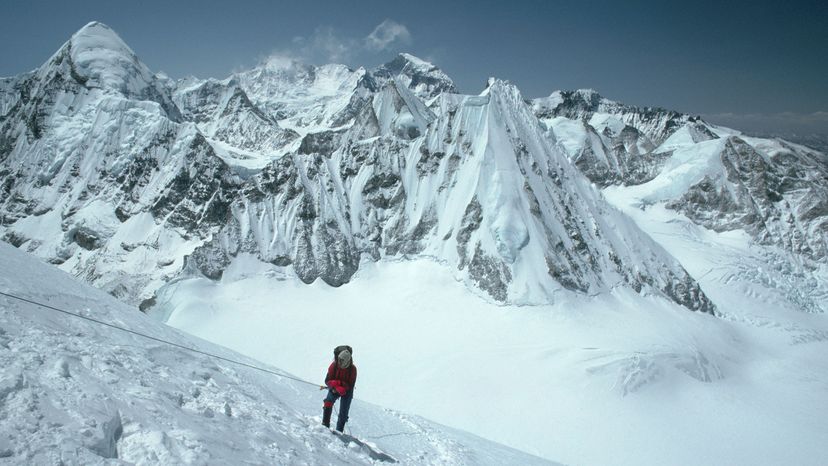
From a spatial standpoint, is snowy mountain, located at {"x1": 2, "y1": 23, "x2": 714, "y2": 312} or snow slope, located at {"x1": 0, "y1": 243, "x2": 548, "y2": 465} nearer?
snow slope, located at {"x1": 0, "y1": 243, "x2": 548, "y2": 465}

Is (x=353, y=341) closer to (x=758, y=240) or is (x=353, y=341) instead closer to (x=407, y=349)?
(x=407, y=349)

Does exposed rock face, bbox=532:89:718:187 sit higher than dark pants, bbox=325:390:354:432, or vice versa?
exposed rock face, bbox=532:89:718:187

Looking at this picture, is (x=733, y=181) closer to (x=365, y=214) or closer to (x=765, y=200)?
(x=765, y=200)

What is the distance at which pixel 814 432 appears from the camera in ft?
114

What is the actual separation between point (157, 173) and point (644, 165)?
120 metres

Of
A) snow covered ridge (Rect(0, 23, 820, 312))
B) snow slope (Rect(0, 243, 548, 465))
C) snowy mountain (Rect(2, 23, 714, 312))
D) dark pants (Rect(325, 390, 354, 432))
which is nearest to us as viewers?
snow slope (Rect(0, 243, 548, 465))

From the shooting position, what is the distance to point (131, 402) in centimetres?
625

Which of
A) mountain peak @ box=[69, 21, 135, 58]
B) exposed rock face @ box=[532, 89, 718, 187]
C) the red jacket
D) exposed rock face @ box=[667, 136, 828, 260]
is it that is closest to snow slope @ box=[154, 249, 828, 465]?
the red jacket

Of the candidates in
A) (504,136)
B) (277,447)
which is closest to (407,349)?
(504,136)

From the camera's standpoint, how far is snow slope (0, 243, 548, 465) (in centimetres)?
505

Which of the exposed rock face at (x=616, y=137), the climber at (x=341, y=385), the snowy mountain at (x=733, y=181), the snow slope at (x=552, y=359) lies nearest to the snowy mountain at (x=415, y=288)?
the snow slope at (x=552, y=359)

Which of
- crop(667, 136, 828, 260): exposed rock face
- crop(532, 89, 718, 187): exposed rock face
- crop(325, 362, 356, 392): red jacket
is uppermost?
crop(532, 89, 718, 187): exposed rock face

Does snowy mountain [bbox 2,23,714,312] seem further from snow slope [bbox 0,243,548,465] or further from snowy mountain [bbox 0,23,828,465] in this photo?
snow slope [bbox 0,243,548,465]

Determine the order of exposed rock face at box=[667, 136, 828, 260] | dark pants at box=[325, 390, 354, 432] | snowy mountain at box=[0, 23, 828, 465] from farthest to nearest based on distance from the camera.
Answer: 1. exposed rock face at box=[667, 136, 828, 260]
2. dark pants at box=[325, 390, 354, 432]
3. snowy mountain at box=[0, 23, 828, 465]
